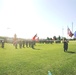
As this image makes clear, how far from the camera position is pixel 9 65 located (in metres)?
20.6

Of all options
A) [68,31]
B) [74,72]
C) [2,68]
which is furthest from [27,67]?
[68,31]

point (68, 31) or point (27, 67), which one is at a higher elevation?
point (68, 31)

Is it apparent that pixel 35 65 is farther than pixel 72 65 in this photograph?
No

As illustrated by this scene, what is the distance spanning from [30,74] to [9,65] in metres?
3.05

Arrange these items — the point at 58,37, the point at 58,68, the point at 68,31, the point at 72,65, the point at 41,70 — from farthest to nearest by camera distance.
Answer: the point at 58,37
the point at 68,31
the point at 72,65
the point at 58,68
the point at 41,70

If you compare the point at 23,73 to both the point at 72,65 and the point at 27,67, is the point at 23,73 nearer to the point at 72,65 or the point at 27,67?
the point at 27,67

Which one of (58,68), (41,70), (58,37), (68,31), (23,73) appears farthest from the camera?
(58,37)

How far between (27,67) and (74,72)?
4.01 m

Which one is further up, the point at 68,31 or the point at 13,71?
the point at 68,31

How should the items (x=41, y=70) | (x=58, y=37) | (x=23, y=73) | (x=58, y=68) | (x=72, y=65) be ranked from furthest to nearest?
(x=58, y=37)
(x=72, y=65)
(x=58, y=68)
(x=41, y=70)
(x=23, y=73)

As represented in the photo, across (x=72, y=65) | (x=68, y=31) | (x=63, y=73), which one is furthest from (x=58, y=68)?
(x=68, y=31)

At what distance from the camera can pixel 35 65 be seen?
835 inches

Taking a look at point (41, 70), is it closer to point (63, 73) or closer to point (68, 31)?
point (63, 73)

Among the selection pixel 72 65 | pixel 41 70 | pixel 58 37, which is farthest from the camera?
pixel 58 37
